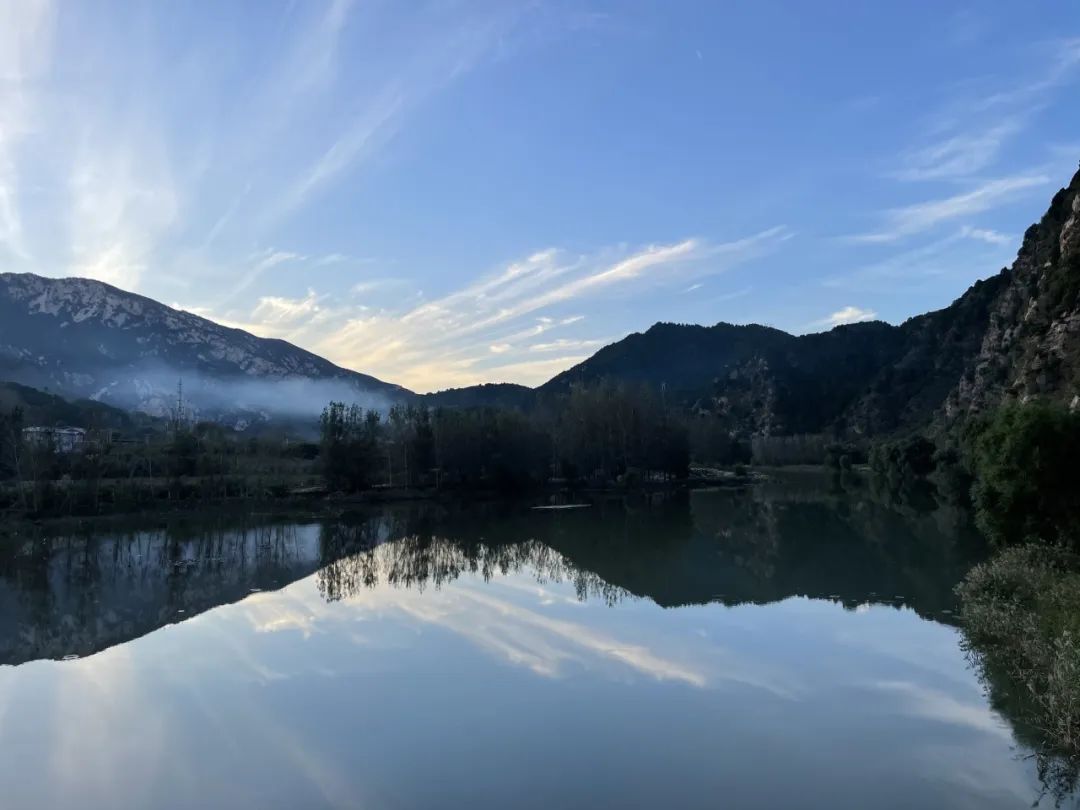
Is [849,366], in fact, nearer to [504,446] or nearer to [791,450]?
[791,450]

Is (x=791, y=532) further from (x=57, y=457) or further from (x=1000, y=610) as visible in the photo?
(x=57, y=457)

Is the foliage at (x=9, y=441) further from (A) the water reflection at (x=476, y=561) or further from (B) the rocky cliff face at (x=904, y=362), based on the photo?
(B) the rocky cliff face at (x=904, y=362)

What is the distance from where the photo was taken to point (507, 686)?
557 inches

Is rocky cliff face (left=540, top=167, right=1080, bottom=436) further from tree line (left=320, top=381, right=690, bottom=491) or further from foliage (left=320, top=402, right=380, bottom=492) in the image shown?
foliage (left=320, top=402, right=380, bottom=492)

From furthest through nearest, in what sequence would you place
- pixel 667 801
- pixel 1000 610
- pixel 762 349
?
1. pixel 762 349
2. pixel 1000 610
3. pixel 667 801

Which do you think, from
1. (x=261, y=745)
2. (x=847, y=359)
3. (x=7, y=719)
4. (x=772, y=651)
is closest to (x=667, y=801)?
(x=261, y=745)

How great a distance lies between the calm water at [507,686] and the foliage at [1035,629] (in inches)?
23.4

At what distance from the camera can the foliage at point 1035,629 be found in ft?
33.1

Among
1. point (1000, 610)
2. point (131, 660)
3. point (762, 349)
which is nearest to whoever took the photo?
point (1000, 610)

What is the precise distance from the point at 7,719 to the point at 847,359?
159m

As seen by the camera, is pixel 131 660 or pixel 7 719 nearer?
pixel 7 719

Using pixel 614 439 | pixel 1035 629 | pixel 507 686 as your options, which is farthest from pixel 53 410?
pixel 1035 629

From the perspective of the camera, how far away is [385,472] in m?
69.2

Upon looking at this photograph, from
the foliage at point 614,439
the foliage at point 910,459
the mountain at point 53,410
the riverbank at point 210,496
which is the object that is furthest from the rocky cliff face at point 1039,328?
the mountain at point 53,410
